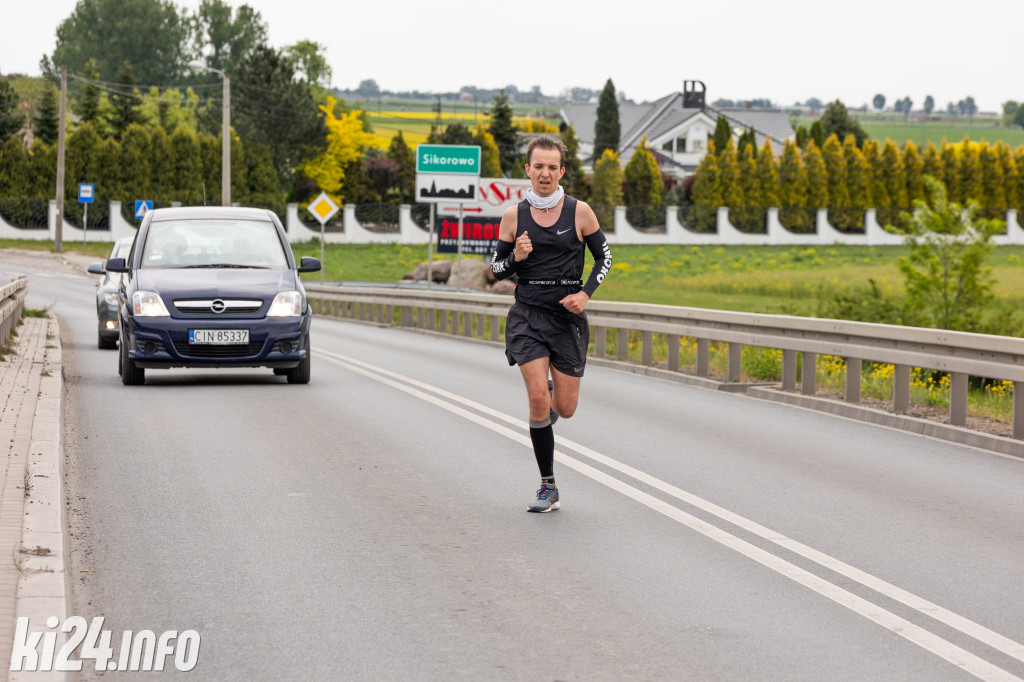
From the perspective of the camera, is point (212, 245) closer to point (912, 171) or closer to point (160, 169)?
point (160, 169)

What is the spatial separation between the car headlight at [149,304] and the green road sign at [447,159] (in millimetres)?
21968

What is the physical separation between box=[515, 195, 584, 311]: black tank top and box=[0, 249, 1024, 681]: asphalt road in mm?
1161

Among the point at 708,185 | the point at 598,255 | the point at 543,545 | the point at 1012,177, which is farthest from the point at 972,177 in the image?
the point at 543,545

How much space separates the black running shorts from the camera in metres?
7.63

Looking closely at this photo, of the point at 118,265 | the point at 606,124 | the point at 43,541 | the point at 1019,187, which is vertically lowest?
the point at 43,541

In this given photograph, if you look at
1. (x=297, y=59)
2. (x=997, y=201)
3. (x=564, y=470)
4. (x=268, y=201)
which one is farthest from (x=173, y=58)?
(x=564, y=470)

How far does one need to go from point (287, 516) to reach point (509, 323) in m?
1.53

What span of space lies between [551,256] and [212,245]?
807cm

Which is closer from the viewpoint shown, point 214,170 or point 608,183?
point 214,170

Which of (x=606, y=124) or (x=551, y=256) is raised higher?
(x=606, y=124)

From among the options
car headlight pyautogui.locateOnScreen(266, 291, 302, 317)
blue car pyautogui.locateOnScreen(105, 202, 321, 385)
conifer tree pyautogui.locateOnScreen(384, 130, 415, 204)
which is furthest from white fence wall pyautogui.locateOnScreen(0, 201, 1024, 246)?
car headlight pyautogui.locateOnScreen(266, 291, 302, 317)

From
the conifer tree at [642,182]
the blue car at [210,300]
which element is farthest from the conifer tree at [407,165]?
the blue car at [210,300]

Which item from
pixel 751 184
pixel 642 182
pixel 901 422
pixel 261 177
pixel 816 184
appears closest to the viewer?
pixel 901 422

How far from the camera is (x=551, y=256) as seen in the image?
7.58 meters
